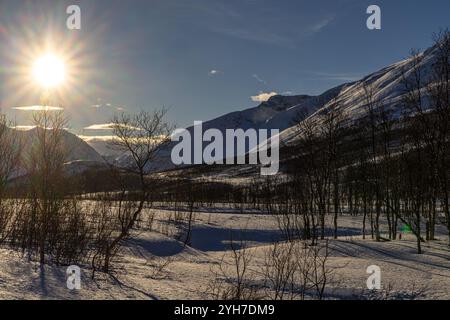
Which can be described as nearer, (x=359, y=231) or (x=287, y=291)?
(x=287, y=291)

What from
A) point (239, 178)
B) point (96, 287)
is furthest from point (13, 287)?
point (239, 178)

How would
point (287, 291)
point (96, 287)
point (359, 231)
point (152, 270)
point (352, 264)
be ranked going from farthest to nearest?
point (359, 231) < point (352, 264) < point (152, 270) < point (287, 291) < point (96, 287)

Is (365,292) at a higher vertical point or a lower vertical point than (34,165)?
lower

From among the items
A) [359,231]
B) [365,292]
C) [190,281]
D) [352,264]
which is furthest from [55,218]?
[359,231]

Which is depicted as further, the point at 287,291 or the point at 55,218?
the point at 55,218

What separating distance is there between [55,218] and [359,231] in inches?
1365

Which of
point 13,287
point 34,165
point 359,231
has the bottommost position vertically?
point 359,231

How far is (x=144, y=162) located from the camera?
1379 cm

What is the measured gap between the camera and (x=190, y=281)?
→ 1127cm
